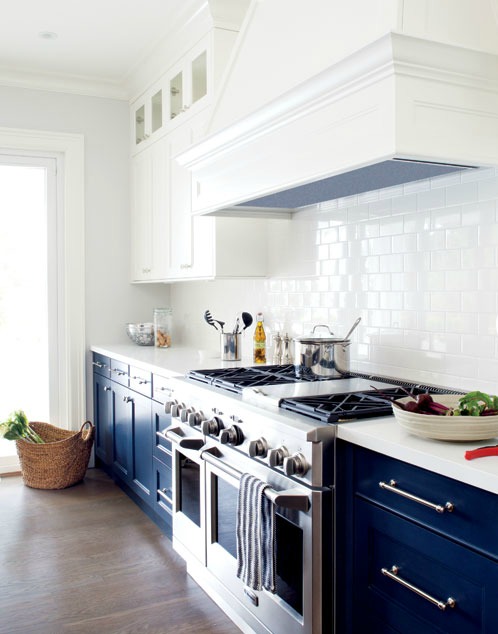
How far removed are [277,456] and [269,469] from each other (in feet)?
0.49

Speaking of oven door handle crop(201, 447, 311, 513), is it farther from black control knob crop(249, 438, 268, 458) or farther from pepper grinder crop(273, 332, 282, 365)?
pepper grinder crop(273, 332, 282, 365)

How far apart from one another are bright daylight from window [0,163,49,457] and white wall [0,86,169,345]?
0.32 m

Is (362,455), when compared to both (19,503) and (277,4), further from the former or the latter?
(19,503)

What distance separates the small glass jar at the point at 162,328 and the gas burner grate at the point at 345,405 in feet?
7.70

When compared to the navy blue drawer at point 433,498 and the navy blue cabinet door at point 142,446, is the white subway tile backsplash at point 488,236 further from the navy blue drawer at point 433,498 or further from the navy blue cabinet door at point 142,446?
the navy blue cabinet door at point 142,446

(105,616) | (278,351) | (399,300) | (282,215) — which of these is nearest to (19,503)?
(105,616)

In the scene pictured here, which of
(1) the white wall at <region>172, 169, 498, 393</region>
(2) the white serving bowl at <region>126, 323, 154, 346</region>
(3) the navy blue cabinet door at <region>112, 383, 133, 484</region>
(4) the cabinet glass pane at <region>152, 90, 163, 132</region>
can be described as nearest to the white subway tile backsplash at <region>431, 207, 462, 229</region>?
(1) the white wall at <region>172, 169, 498, 393</region>

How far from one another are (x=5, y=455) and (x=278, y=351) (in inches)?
94.5

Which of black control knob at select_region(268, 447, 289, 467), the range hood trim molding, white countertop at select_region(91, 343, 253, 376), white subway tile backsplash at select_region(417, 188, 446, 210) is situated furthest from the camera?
white countertop at select_region(91, 343, 253, 376)

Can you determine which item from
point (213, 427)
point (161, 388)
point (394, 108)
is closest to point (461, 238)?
point (394, 108)

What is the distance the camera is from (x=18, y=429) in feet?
14.2

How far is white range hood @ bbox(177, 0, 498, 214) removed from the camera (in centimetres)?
182

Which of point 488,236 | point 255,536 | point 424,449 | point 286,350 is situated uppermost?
point 488,236

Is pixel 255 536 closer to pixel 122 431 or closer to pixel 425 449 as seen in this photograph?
pixel 425 449
